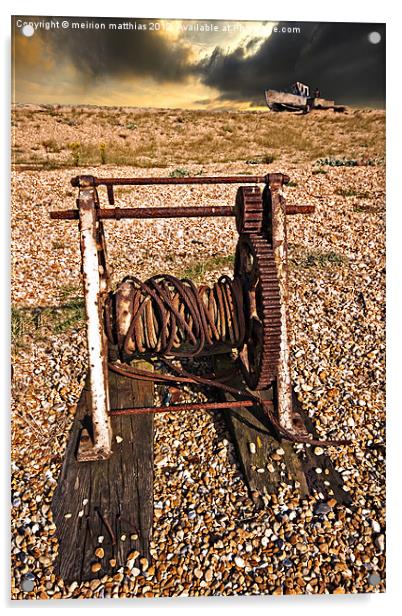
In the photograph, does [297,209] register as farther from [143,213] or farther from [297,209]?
[143,213]

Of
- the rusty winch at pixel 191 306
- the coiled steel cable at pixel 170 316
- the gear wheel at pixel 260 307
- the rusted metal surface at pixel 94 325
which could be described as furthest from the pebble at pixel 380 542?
the rusted metal surface at pixel 94 325

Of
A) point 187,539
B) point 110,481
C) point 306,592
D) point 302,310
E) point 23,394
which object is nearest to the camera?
point 306,592

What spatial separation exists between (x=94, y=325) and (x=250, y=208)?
1470 mm

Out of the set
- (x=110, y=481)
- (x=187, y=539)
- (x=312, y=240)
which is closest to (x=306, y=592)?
(x=187, y=539)

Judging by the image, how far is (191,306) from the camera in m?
3.79

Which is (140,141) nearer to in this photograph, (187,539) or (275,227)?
(275,227)

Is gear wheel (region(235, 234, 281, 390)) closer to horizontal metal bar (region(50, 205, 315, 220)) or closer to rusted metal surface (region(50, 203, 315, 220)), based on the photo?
rusted metal surface (region(50, 203, 315, 220))

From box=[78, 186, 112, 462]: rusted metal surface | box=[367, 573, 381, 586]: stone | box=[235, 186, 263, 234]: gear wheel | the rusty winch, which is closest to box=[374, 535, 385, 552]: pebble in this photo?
box=[367, 573, 381, 586]: stone

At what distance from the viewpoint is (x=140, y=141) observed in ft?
42.4

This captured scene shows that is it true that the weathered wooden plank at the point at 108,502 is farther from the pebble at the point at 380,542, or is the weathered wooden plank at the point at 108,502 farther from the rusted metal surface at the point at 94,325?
the pebble at the point at 380,542

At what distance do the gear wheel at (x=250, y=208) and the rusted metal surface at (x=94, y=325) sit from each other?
1.11 metres

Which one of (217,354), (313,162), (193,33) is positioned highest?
(313,162)

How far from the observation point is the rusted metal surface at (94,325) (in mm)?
3461

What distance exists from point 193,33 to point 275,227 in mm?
1565
